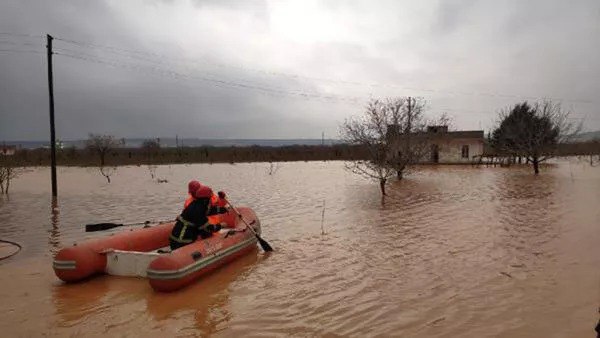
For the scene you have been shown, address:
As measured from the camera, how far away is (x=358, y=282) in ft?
24.9

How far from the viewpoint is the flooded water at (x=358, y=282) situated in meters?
5.89

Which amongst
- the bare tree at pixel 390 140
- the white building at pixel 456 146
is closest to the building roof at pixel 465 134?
the white building at pixel 456 146

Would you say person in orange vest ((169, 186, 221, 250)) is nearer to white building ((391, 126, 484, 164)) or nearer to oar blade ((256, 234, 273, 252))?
oar blade ((256, 234, 273, 252))

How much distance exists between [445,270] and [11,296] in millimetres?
6906

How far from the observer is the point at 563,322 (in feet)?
18.8

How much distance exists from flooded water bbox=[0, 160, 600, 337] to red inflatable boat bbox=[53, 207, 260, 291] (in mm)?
211

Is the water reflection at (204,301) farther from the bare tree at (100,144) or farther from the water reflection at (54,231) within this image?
the bare tree at (100,144)

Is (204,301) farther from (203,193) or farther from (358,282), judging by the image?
(358,282)

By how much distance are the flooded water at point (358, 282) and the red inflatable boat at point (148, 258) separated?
0.69 ft

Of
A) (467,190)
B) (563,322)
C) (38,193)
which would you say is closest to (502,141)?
(467,190)

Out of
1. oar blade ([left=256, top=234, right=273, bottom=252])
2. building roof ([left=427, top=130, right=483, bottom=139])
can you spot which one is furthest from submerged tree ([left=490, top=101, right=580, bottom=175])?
oar blade ([left=256, top=234, right=273, bottom=252])

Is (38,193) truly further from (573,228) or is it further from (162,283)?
(573,228)

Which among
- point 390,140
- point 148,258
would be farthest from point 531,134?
point 148,258

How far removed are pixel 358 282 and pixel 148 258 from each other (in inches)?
134
